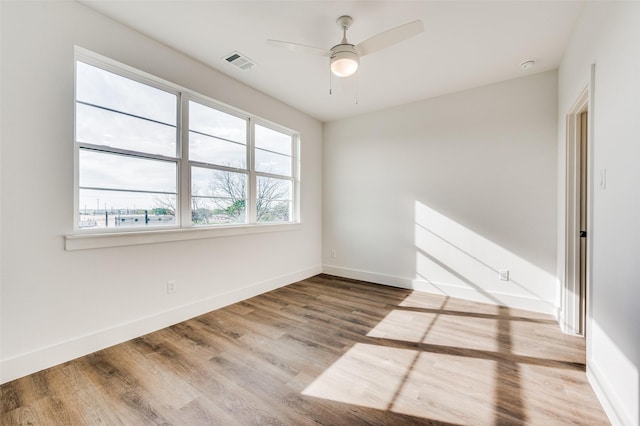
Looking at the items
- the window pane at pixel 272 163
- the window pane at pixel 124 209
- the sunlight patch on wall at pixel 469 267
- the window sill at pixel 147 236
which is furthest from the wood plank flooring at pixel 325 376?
the window pane at pixel 272 163

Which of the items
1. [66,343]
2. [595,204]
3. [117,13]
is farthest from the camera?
[117,13]

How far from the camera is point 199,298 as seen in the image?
2.91m

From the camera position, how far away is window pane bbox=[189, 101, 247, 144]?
2.93 m

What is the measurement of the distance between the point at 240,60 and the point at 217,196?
1.51 meters

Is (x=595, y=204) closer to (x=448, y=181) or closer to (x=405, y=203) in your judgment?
(x=448, y=181)

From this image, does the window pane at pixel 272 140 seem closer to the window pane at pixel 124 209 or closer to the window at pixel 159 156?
the window at pixel 159 156

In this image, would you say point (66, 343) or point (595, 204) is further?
point (66, 343)

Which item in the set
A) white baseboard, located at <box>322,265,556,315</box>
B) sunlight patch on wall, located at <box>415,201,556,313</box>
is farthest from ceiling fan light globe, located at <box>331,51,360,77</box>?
white baseboard, located at <box>322,265,556,315</box>

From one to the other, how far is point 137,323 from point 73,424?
1.02 m

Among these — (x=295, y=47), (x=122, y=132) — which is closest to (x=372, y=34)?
(x=295, y=47)

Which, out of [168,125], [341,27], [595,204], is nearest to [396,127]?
[341,27]

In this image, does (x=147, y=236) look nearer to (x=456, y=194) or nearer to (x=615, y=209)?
(x=615, y=209)

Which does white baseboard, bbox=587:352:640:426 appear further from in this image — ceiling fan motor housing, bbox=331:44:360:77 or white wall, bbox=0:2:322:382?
white wall, bbox=0:2:322:382

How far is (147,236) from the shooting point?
2453mm
